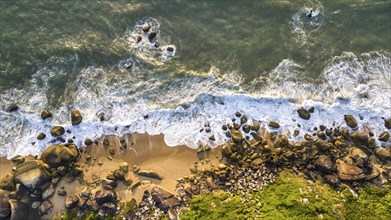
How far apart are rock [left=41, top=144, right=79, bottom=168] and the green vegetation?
19.0 feet

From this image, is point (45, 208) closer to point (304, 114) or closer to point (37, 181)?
point (37, 181)

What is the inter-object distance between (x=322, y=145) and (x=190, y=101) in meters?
6.58

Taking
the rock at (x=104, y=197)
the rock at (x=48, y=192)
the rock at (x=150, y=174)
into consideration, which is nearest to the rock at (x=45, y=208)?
the rock at (x=48, y=192)

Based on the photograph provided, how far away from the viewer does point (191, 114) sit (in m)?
16.7

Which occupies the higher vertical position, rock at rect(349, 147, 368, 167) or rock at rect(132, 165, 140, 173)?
rock at rect(349, 147, 368, 167)

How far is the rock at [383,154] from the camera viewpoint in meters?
15.8

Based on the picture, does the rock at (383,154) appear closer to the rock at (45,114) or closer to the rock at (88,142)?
the rock at (88,142)

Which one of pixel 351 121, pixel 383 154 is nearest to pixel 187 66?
pixel 351 121

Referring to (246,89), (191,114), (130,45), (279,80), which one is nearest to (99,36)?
(130,45)

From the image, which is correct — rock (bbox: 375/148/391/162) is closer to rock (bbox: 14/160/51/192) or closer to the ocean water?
the ocean water

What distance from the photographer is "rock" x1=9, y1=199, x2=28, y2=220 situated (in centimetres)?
1448

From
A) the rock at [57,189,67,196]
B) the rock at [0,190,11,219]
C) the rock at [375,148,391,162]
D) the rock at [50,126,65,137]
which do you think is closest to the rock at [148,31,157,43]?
the rock at [50,126,65,137]

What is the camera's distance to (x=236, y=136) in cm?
1594

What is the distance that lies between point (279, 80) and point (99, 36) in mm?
9631
